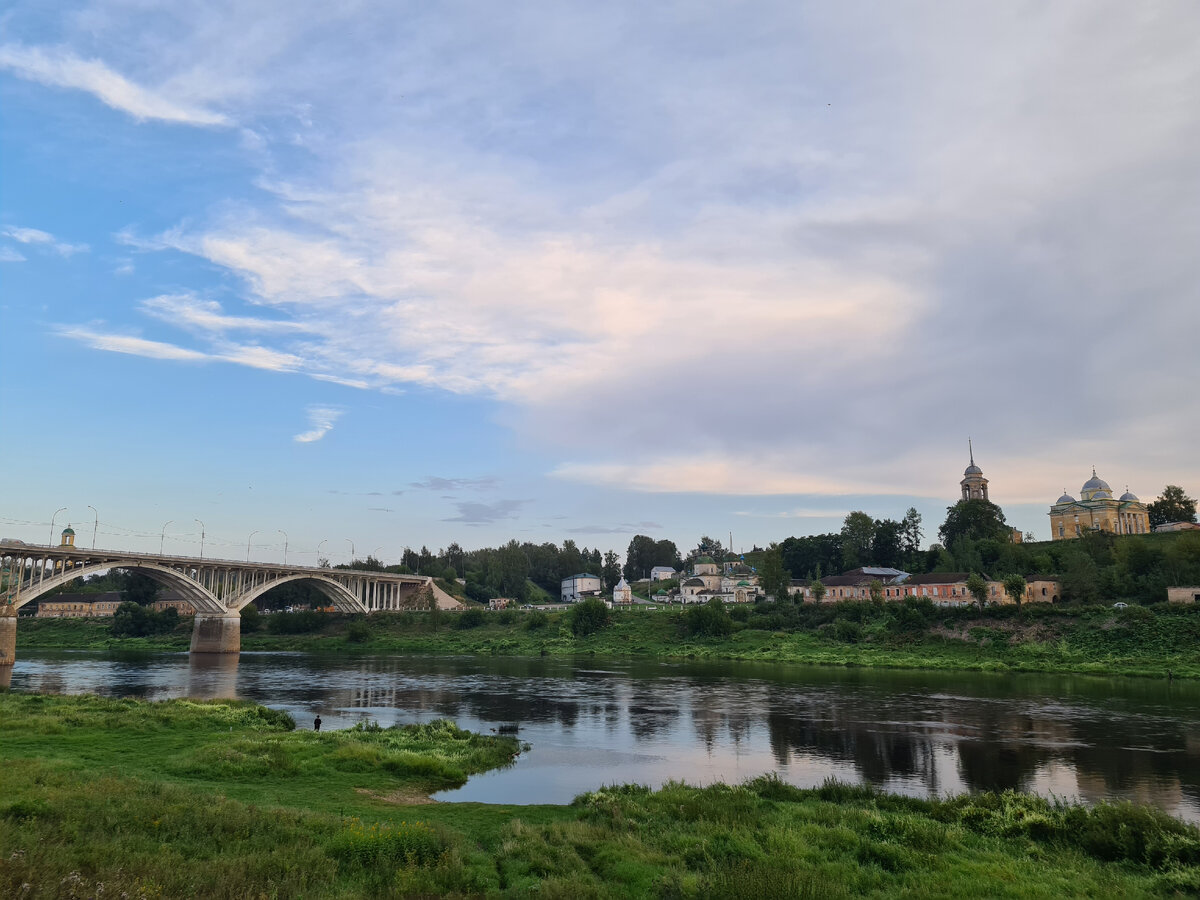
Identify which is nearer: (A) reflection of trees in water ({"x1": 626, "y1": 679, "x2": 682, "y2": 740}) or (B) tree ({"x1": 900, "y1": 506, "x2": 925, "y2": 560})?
(A) reflection of trees in water ({"x1": 626, "y1": 679, "x2": 682, "y2": 740})

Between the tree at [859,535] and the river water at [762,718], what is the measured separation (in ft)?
240

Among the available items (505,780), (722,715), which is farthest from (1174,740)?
(505,780)

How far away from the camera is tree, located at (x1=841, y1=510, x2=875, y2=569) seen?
137 m

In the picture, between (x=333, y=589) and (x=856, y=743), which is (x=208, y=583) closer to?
(x=333, y=589)

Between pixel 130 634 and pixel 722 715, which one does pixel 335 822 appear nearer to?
pixel 722 715

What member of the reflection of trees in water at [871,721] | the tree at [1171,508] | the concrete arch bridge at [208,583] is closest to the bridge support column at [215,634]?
the concrete arch bridge at [208,583]

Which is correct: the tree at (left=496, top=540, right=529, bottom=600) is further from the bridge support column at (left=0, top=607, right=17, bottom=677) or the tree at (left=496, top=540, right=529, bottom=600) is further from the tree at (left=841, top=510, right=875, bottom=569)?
the bridge support column at (left=0, top=607, right=17, bottom=677)

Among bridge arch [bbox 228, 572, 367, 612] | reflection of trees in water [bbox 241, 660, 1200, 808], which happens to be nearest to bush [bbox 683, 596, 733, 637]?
reflection of trees in water [bbox 241, 660, 1200, 808]

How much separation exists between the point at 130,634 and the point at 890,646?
107m

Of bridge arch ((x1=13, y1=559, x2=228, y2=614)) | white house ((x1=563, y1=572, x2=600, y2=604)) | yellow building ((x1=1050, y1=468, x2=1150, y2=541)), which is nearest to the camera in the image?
bridge arch ((x1=13, y1=559, x2=228, y2=614))

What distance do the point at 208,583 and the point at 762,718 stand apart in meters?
85.9

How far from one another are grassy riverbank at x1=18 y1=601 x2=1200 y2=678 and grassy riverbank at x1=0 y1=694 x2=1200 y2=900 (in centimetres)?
5222

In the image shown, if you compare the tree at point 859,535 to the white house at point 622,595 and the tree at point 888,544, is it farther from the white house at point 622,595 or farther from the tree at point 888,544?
the white house at point 622,595

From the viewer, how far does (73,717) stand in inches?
1180
